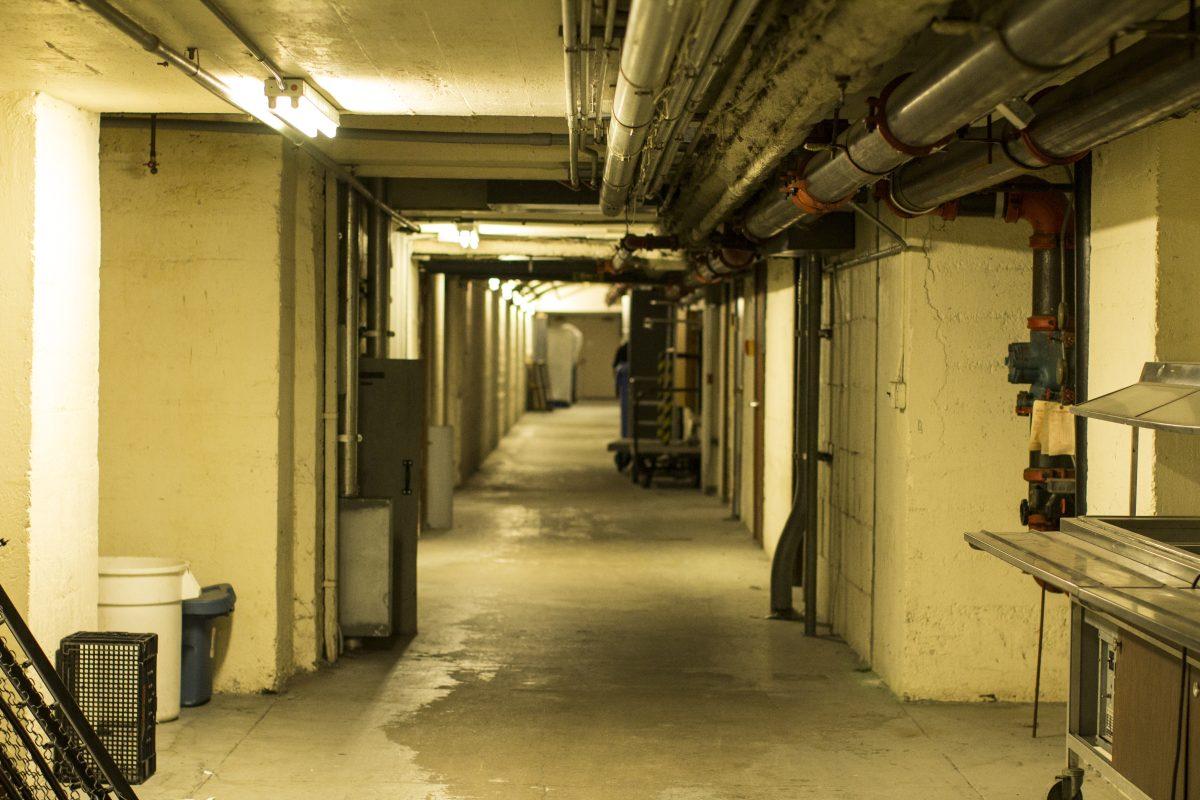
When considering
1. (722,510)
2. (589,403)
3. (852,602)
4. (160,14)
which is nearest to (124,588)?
(160,14)

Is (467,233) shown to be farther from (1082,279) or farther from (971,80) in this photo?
(971,80)

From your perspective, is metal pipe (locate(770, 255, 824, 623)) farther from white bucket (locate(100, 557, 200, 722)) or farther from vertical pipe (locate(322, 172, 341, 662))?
white bucket (locate(100, 557, 200, 722))

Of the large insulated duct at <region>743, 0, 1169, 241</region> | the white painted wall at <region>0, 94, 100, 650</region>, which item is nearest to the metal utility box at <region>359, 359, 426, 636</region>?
the white painted wall at <region>0, 94, 100, 650</region>

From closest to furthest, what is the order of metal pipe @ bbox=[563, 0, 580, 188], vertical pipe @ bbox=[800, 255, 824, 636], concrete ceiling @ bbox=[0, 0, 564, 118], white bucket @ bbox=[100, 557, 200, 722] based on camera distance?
metal pipe @ bbox=[563, 0, 580, 188] < concrete ceiling @ bbox=[0, 0, 564, 118] < white bucket @ bbox=[100, 557, 200, 722] < vertical pipe @ bbox=[800, 255, 824, 636]

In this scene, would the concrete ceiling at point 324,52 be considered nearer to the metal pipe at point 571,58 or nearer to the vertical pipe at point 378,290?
the metal pipe at point 571,58

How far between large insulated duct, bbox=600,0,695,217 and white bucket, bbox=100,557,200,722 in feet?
8.23

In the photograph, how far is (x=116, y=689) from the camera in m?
4.06

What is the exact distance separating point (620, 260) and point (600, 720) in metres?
4.25

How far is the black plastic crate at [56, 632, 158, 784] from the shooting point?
405 cm

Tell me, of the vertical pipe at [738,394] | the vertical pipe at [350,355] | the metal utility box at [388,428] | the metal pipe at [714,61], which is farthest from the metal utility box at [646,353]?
the metal pipe at [714,61]

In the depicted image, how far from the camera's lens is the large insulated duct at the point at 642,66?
8.57 feet

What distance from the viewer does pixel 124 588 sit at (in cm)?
484

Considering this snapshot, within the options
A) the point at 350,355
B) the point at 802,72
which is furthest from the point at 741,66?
the point at 350,355

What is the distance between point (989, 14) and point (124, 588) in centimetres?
389
